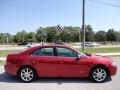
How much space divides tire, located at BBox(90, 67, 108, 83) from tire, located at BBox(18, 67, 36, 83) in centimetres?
215

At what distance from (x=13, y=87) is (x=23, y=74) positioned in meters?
0.96

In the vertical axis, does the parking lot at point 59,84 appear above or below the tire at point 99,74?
below

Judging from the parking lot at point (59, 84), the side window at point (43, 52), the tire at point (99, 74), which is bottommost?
the parking lot at point (59, 84)

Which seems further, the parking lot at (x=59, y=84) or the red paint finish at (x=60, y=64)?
the red paint finish at (x=60, y=64)

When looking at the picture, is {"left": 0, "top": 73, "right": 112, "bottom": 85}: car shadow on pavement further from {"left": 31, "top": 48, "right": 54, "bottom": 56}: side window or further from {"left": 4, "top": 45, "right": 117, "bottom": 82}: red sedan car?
{"left": 31, "top": 48, "right": 54, "bottom": 56}: side window

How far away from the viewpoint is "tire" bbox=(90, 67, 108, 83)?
8.96 m

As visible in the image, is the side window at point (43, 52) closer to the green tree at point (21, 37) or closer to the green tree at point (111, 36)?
the green tree at point (21, 37)

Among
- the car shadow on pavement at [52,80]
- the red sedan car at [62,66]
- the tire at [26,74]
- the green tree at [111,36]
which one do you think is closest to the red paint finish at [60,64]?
the red sedan car at [62,66]

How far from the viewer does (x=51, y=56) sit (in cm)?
904

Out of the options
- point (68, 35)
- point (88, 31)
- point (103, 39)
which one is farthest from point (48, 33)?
point (103, 39)

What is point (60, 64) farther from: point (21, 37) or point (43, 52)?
point (21, 37)

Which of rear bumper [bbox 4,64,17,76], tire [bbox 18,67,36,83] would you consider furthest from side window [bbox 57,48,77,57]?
rear bumper [bbox 4,64,17,76]

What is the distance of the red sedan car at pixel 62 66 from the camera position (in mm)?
8930

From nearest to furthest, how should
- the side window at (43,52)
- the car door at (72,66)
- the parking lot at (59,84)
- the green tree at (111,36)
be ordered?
the parking lot at (59,84)
the car door at (72,66)
the side window at (43,52)
the green tree at (111,36)
